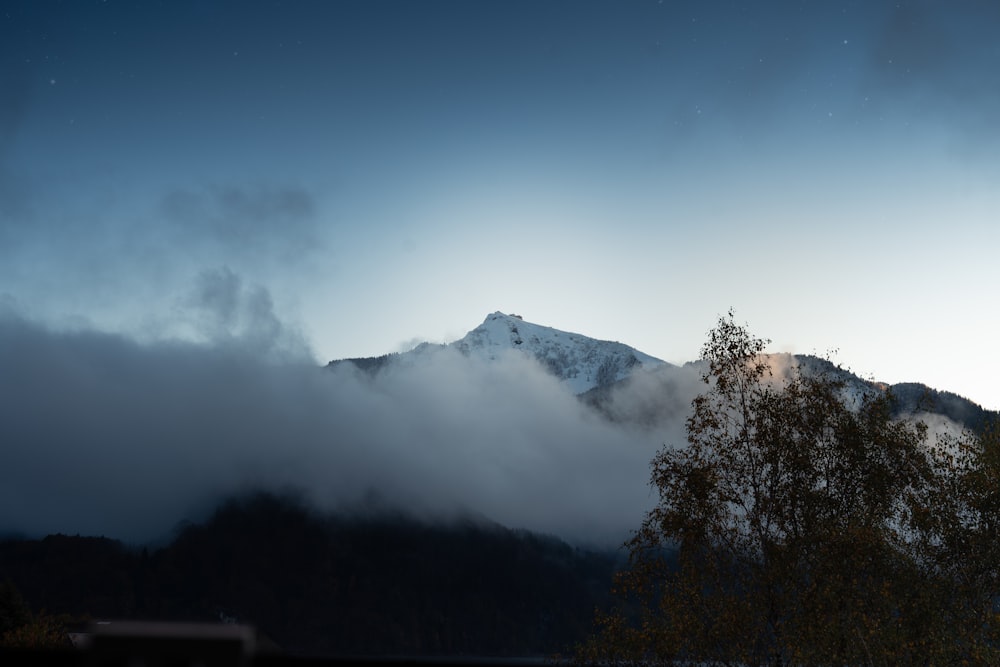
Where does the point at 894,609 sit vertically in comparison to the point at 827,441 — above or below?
below

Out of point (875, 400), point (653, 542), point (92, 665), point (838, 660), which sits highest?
point (875, 400)

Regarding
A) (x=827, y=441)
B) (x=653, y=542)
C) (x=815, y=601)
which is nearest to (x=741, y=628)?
(x=815, y=601)

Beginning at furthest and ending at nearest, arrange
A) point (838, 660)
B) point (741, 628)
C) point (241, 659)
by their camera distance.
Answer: point (741, 628), point (838, 660), point (241, 659)

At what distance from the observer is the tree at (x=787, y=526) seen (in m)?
26.5

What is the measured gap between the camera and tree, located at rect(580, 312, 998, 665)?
26453 millimetres

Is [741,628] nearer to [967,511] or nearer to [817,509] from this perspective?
[817,509]

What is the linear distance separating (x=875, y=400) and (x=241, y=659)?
3096 centimetres

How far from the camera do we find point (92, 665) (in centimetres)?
246

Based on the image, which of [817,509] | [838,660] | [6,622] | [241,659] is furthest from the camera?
[6,622]

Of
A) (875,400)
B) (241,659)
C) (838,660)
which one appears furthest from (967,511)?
(241,659)

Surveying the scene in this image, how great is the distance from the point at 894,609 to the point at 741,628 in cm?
500

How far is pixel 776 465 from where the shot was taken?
1155 inches

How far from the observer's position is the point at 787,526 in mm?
28703

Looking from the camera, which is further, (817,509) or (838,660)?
(817,509)
